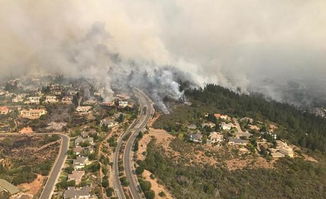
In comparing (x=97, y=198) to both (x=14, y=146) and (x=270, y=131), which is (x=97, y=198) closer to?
(x=14, y=146)

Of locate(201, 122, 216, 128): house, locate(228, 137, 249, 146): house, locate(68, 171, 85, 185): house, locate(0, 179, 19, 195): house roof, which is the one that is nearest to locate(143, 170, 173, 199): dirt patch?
locate(68, 171, 85, 185): house

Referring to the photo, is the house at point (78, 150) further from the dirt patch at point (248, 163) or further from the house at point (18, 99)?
the house at point (18, 99)

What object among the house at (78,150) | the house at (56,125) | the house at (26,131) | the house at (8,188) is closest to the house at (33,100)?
the house at (56,125)

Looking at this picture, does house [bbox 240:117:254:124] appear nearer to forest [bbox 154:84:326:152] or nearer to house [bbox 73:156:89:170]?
forest [bbox 154:84:326:152]

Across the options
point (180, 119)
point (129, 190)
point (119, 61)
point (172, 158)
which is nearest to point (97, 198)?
point (129, 190)

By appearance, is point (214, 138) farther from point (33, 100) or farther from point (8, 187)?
point (33, 100)
